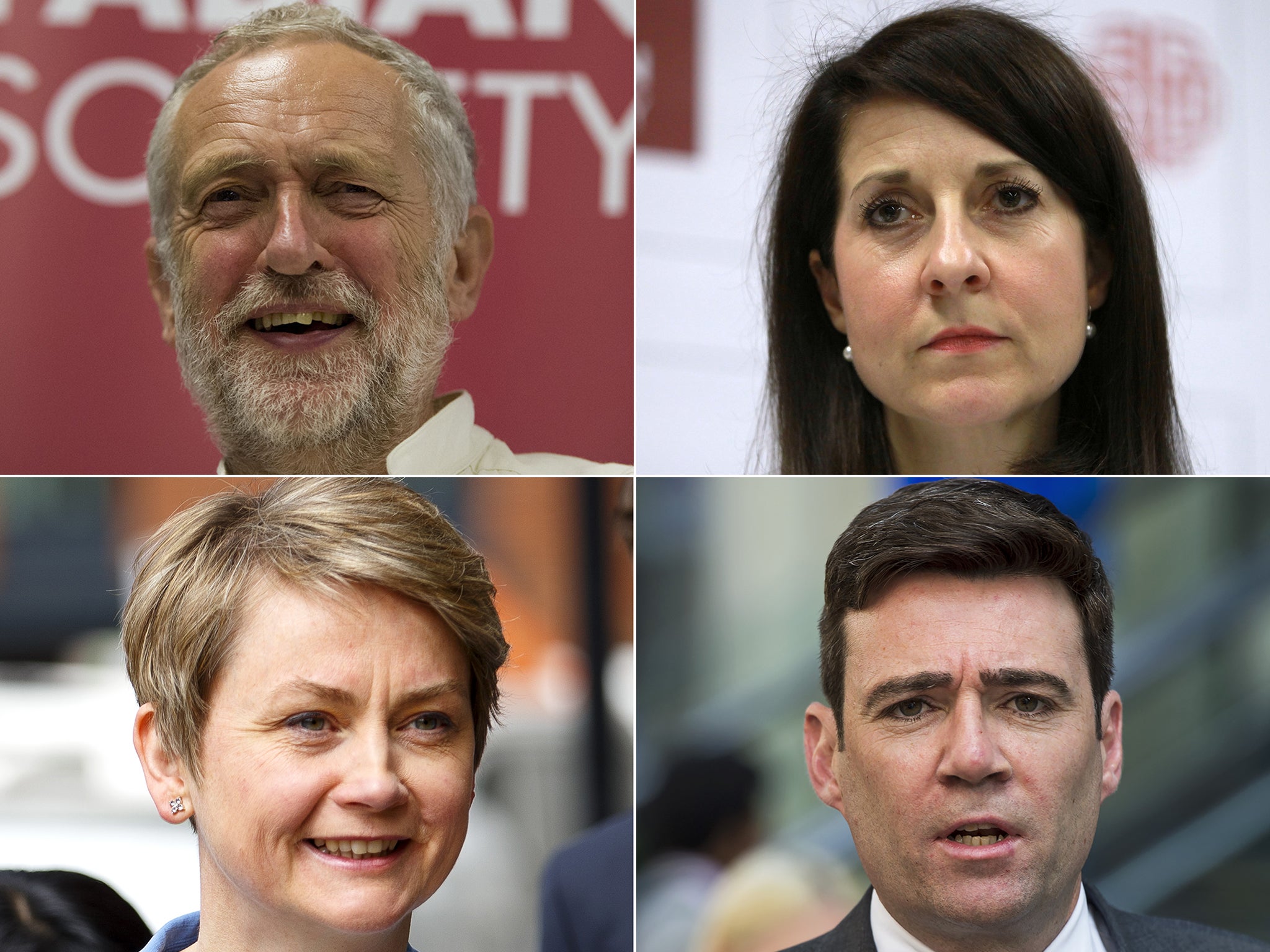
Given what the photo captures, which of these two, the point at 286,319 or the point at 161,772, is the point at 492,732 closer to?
the point at 161,772

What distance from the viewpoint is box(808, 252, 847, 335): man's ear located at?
2432mm

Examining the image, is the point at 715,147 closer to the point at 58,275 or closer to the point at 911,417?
the point at 911,417

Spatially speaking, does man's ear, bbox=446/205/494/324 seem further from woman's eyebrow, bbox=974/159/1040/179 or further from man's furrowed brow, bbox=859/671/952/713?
man's furrowed brow, bbox=859/671/952/713

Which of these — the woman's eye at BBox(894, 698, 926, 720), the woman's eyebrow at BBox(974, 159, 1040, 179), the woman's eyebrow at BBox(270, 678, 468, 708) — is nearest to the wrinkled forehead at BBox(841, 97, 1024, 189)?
the woman's eyebrow at BBox(974, 159, 1040, 179)

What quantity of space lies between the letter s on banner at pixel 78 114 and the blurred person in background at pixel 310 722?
75 centimetres

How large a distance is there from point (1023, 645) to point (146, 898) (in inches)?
66.2

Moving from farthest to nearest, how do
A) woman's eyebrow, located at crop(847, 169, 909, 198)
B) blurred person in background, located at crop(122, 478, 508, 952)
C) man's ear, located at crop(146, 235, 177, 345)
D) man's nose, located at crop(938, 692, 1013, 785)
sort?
man's ear, located at crop(146, 235, 177, 345)
woman's eyebrow, located at crop(847, 169, 909, 198)
man's nose, located at crop(938, 692, 1013, 785)
blurred person in background, located at crop(122, 478, 508, 952)

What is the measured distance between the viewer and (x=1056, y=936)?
2320 mm

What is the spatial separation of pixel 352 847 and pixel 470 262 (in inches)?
43.9

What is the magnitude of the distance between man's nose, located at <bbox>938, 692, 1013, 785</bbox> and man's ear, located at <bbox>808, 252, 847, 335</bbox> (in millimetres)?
736

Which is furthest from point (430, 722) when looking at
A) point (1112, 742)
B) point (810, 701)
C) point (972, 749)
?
point (1112, 742)

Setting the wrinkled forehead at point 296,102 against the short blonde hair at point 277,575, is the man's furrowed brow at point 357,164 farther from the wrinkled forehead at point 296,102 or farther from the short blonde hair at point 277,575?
the short blonde hair at point 277,575

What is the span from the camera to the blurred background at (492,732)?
7.79 feet

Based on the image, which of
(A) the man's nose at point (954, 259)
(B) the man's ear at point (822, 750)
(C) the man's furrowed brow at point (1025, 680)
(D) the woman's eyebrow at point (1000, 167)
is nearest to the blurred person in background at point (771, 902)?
(B) the man's ear at point (822, 750)
